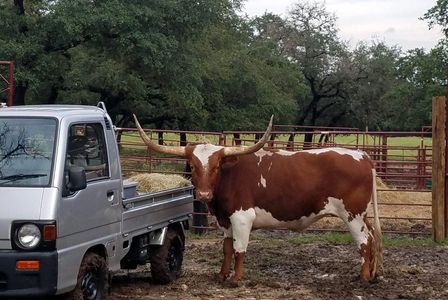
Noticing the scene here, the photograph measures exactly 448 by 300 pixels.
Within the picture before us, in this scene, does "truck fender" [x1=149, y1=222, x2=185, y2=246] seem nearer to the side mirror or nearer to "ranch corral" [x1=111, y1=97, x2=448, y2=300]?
"ranch corral" [x1=111, y1=97, x2=448, y2=300]

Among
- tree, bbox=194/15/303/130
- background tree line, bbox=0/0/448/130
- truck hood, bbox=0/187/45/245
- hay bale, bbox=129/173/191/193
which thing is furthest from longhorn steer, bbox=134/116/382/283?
tree, bbox=194/15/303/130

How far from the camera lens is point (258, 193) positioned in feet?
29.8

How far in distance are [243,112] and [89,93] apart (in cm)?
667

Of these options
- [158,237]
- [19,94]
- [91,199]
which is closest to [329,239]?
[158,237]

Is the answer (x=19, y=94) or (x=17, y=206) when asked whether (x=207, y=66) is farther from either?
(x=17, y=206)

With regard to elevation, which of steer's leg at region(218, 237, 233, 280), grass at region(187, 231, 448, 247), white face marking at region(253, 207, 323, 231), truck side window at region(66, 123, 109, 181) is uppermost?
truck side window at region(66, 123, 109, 181)

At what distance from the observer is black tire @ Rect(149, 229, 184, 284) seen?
8.56 meters

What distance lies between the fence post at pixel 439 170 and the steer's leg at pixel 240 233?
14.0ft

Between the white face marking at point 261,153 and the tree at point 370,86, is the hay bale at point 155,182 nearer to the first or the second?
the white face marking at point 261,153

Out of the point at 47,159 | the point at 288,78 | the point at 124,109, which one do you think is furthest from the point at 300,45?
the point at 47,159

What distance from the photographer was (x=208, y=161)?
8.70 meters

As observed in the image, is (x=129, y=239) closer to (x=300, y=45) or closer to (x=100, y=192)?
(x=100, y=192)

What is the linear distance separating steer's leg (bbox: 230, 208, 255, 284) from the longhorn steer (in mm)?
11

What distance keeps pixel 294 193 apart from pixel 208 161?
3.74 ft
